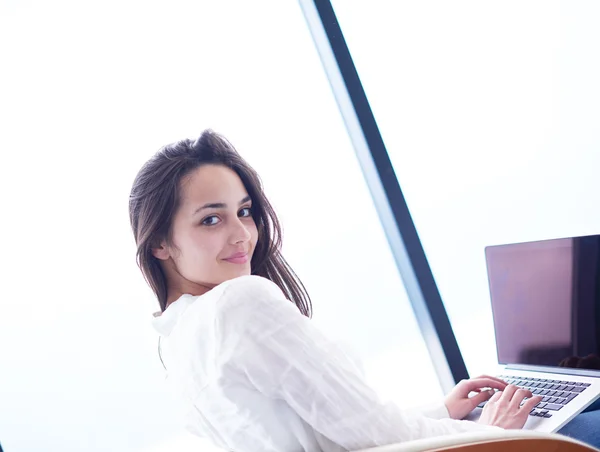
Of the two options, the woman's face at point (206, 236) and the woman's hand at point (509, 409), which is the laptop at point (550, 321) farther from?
the woman's face at point (206, 236)

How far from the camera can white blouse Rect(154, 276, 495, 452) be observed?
1.10 meters

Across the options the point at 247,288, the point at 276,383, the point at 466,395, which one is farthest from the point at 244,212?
the point at 466,395

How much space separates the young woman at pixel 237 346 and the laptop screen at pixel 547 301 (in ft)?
0.76

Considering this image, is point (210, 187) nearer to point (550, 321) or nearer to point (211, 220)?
point (211, 220)

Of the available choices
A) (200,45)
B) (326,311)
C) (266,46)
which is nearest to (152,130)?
(200,45)

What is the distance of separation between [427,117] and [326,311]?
0.78 metres

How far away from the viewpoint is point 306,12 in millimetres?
2350

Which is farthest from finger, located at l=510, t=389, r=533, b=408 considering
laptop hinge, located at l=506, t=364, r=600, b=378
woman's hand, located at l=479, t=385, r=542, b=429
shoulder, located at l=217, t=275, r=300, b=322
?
shoulder, located at l=217, t=275, r=300, b=322

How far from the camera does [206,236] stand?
4.56 ft

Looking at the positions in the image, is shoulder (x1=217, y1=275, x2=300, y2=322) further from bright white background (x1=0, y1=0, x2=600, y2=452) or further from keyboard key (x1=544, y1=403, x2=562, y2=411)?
bright white background (x1=0, y1=0, x2=600, y2=452)

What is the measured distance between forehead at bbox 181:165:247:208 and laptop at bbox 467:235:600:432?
2.57 feet

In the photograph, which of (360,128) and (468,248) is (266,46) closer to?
(360,128)

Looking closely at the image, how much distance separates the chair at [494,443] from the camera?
35.3 inches

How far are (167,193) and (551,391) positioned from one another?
0.99 meters
